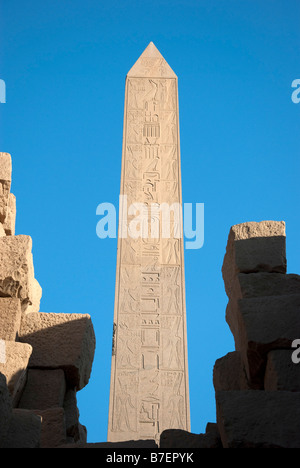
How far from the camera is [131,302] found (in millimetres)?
7246

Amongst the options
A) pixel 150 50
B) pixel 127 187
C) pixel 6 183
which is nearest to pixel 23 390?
pixel 6 183

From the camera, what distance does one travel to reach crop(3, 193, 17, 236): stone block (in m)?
4.98

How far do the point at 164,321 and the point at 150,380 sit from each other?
654 millimetres

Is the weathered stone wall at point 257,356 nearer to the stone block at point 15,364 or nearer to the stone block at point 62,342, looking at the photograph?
the stone block at point 62,342

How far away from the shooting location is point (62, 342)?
4.53 metres

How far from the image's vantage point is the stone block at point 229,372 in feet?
13.0

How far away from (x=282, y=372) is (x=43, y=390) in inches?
68.1

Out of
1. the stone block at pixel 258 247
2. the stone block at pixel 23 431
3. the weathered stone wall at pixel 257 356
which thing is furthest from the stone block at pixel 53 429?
the stone block at pixel 258 247

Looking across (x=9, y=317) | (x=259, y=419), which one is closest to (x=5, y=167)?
(x=9, y=317)

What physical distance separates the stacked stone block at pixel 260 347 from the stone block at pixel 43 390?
1.03 m

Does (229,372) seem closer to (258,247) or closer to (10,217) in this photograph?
(258,247)

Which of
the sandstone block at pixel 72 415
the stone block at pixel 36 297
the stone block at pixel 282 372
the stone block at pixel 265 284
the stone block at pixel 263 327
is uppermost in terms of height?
the stone block at pixel 36 297

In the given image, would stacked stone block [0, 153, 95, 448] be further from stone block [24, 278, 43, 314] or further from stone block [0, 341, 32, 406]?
stone block [24, 278, 43, 314]
